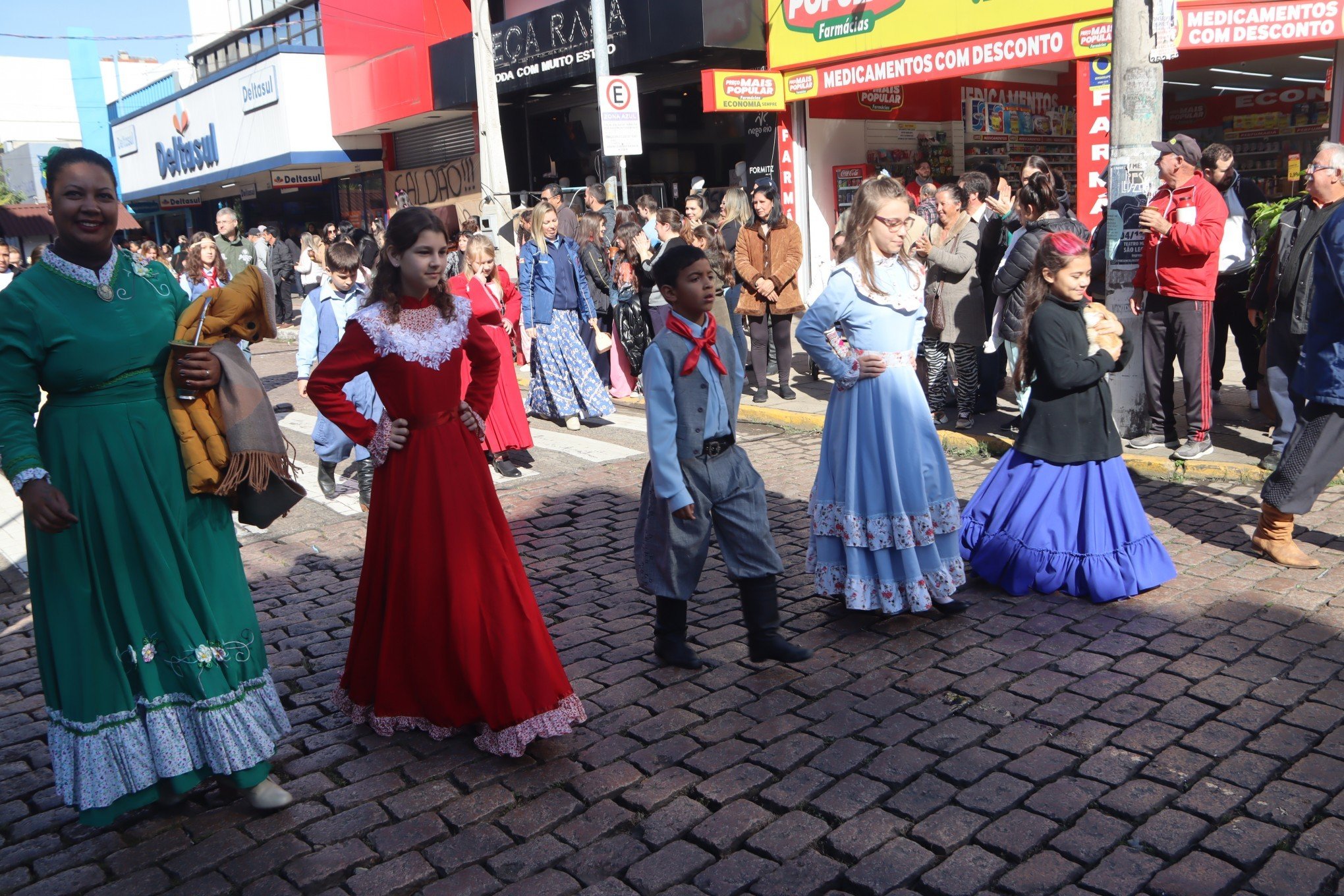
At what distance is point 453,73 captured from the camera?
2012 cm

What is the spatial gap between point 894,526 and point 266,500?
2.64 m

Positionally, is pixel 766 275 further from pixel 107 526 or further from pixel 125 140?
pixel 125 140

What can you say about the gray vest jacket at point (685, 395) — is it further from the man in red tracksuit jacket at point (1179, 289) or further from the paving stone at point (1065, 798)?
the man in red tracksuit jacket at point (1179, 289)

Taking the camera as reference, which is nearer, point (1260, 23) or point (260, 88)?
point (1260, 23)

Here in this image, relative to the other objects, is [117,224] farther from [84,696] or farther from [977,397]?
[977,397]

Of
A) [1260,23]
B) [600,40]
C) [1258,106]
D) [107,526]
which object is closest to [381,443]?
[107,526]

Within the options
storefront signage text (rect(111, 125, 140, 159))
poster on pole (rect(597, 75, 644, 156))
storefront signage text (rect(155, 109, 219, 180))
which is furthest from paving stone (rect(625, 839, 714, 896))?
storefront signage text (rect(111, 125, 140, 159))

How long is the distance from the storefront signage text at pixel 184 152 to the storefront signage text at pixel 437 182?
312 inches

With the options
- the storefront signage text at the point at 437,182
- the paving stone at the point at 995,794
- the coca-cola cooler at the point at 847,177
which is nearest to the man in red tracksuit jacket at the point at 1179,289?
the paving stone at the point at 995,794

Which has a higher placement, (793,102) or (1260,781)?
(793,102)

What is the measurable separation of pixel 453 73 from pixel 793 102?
7.57 m

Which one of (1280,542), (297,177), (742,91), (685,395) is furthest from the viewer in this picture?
(297,177)

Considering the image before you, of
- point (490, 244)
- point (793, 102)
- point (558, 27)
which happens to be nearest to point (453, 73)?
point (558, 27)

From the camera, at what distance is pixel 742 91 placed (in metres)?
15.0
